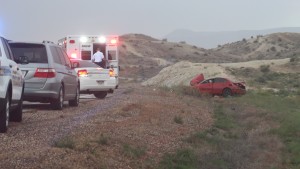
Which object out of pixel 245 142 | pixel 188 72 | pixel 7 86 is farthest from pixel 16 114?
pixel 188 72

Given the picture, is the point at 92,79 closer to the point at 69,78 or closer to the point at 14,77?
the point at 69,78

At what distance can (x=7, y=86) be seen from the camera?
10273 millimetres

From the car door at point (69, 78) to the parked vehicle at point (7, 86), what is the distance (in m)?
4.10

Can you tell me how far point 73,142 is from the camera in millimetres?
9680

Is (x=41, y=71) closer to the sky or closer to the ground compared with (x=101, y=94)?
closer to the sky

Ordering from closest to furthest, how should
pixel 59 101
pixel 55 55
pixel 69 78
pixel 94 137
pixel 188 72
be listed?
pixel 94 137
pixel 55 55
pixel 59 101
pixel 69 78
pixel 188 72

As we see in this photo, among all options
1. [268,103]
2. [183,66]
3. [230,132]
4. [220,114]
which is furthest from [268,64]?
[230,132]

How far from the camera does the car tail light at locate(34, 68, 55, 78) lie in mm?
14383

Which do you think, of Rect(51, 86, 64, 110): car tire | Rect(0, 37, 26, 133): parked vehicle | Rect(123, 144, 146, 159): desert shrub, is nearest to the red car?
Rect(51, 86, 64, 110): car tire

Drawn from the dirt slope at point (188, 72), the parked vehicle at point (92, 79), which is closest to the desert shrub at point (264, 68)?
the dirt slope at point (188, 72)

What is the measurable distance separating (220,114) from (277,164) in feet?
29.5

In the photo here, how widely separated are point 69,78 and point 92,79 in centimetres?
497

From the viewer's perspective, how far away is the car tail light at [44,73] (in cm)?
1438

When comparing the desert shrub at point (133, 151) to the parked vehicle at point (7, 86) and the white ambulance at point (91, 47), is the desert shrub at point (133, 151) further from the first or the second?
the white ambulance at point (91, 47)
